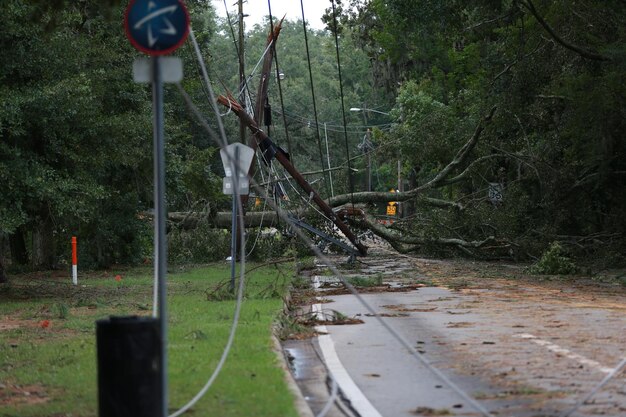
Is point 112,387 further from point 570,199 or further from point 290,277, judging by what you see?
point 570,199

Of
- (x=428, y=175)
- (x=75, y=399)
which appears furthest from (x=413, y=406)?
(x=428, y=175)

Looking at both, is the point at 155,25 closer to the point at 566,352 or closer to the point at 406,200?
the point at 566,352

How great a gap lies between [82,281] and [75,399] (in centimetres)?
1930

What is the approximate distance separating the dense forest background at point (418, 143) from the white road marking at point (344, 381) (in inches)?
271

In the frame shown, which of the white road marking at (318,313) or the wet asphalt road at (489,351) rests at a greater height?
the wet asphalt road at (489,351)

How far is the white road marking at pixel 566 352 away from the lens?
34.7 feet

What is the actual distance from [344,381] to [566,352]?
2.96 m

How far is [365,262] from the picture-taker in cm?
3159

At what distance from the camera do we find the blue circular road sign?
707 cm

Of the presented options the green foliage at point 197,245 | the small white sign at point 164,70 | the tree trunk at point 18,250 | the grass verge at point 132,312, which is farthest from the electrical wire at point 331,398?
the tree trunk at point 18,250

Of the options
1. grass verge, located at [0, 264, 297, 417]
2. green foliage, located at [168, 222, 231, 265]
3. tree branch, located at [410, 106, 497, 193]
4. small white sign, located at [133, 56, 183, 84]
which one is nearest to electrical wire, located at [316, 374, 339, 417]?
grass verge, located at [0, 264, 297, 417]

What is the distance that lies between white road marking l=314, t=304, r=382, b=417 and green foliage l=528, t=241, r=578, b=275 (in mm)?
13456

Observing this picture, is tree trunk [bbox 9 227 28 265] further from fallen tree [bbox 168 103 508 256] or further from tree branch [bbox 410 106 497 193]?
tree branch [bbox 410 106 497 193]

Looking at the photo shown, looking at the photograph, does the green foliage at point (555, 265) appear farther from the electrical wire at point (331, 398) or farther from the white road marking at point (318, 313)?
the electrical wire at point (331, 398)
